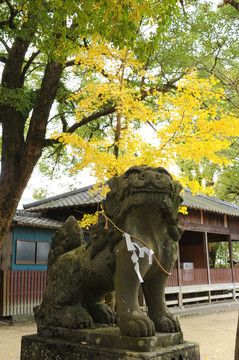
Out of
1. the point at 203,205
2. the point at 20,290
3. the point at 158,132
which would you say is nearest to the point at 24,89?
the point at 158,132

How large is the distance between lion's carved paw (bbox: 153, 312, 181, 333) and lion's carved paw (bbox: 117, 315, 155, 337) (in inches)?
11.0

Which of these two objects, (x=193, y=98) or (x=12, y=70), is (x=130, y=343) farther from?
(x=12, y=70)

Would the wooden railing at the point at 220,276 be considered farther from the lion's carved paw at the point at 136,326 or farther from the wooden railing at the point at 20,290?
the lion's carved paw at the point at 136,326

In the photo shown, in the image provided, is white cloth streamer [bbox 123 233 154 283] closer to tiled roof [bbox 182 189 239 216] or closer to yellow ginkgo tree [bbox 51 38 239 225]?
yellow ginkgo tree [bbox 51 38 239 225]

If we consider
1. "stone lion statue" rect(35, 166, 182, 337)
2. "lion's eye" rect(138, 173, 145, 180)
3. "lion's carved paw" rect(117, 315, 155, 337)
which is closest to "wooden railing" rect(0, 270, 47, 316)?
"stone lion statue" rect(35, 166, 182, 337)

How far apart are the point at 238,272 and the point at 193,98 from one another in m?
12.7

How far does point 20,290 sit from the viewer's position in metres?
10.2

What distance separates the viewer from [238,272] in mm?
16844

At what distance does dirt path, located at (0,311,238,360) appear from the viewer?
19.8ft

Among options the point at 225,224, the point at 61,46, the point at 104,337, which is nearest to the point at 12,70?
the point at 61,46

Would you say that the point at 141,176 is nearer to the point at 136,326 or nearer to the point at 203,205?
the point at 136,326

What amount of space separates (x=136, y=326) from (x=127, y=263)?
0.47 meters

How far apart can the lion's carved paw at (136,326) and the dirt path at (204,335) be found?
3.78 meters

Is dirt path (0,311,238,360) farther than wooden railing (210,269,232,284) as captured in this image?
No
